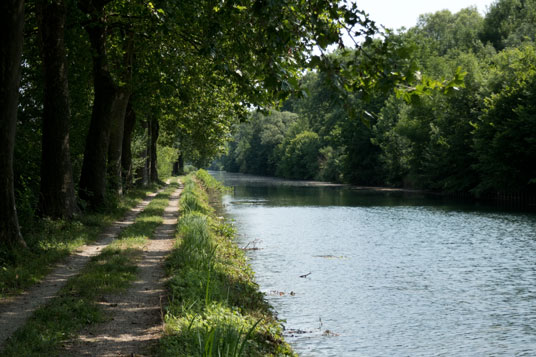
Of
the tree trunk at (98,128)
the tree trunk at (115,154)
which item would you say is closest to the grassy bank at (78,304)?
the tree trunk at (98,128)

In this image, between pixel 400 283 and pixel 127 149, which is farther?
pixel 127 149

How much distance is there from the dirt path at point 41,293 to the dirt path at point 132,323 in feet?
3.02

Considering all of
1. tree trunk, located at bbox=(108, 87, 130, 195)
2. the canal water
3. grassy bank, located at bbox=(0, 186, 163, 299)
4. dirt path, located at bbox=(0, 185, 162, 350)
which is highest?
tree trunk, located at bbox=(108, 87, 130, 195)

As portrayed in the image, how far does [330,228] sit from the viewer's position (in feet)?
94.4

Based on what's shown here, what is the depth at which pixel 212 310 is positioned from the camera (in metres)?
8.47

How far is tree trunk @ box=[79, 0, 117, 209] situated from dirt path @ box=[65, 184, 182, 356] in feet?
28.6

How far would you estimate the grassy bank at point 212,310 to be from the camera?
22.0 feet

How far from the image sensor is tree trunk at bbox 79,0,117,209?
19.1 metres

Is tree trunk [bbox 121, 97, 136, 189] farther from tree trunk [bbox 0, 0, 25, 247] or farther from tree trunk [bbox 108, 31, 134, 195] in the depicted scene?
tree trunk [bbox 0, 0, 25, 247]

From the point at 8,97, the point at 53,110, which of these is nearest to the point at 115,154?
the point at 53,110

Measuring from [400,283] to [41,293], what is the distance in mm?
10362

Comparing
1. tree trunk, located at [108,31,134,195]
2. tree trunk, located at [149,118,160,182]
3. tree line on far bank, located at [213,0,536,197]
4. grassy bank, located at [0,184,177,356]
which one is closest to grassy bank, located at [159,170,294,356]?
grassy bank, located at [0,184,177,356]

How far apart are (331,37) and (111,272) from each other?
6.02 meters

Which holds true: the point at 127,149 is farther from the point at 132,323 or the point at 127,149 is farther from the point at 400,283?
the point at 132,323
